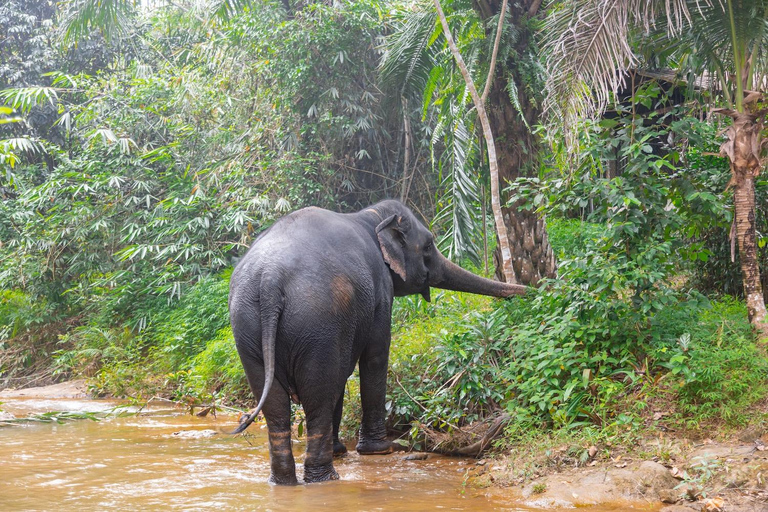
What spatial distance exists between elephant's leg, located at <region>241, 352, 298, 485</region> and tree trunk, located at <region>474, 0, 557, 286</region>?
314 centimetres

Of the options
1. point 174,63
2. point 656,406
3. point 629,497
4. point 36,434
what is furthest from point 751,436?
point 174,63

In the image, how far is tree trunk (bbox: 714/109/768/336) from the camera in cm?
555

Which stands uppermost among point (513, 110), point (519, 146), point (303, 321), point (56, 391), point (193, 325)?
point (513, 110)

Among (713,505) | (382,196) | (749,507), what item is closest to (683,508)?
(713,505)

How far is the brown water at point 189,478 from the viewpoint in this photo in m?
4.31

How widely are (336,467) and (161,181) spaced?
9602mm

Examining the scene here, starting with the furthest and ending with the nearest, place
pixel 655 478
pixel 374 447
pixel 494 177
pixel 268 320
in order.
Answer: pixel 494 177 → pixel 374 447 → pixel 268 320 → pixel 655 478

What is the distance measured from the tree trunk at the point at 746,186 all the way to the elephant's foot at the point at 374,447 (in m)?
2.98

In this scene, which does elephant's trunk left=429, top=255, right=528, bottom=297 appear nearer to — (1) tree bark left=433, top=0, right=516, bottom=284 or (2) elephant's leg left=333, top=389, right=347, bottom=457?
(1) tree bark left=433, top=0, right=516, bottom=284

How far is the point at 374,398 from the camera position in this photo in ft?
19.7

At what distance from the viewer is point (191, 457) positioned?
591 cm

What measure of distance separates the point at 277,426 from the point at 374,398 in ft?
4.25

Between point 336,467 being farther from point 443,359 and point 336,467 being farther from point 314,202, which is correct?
point 314,202

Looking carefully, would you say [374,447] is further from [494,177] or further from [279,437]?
[494,177]
